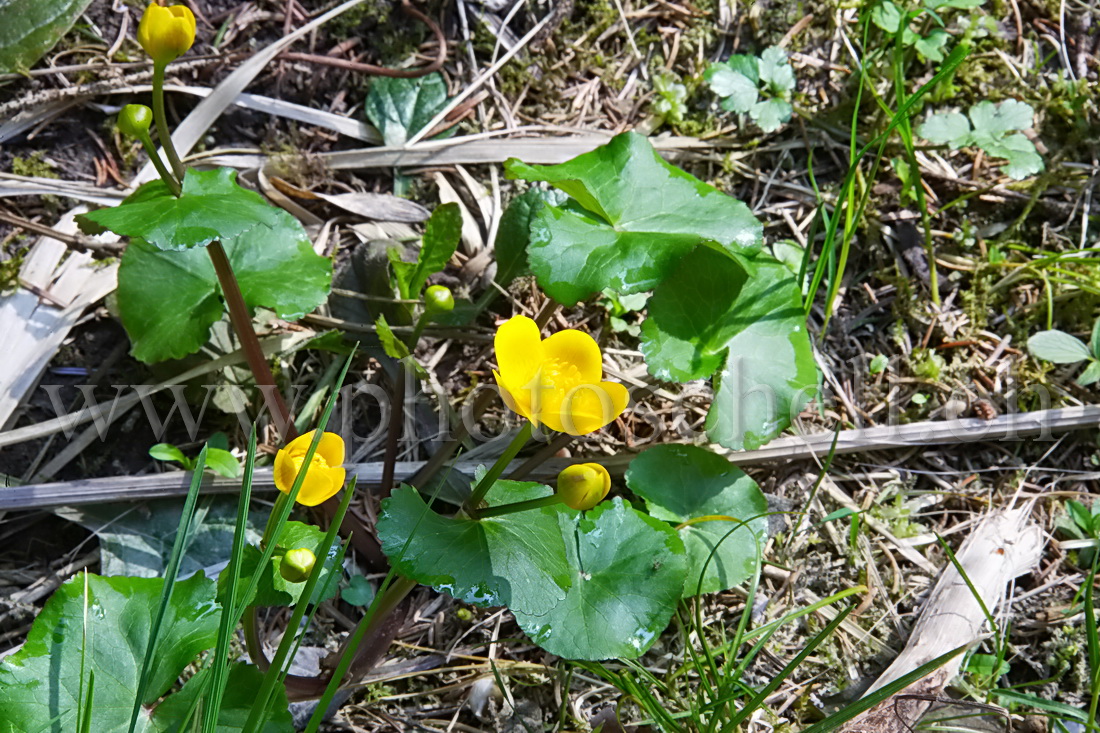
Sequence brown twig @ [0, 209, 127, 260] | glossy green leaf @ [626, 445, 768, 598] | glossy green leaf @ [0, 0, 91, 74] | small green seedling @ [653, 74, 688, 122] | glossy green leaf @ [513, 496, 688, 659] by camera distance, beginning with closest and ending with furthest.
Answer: glossy green leaf @ [513, 496, 688, 659] < glossy green leaf @ [626, 445, 768, 598] < brown twig @ [0, 209, 127, 260] < glossy green leaf @ [0, 0, 91, 74] < small green seedling @ [653, 74, 688, 122]

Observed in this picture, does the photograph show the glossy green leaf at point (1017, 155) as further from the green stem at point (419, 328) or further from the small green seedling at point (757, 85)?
the green stem at point (419, 328)

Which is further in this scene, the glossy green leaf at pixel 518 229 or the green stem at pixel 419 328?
the glossy green leaf at pixel 518 229

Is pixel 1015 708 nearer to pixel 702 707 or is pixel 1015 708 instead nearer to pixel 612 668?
pixel 702 707

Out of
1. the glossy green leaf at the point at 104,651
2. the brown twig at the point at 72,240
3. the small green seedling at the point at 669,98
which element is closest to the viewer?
the glossy green leaf at the point at 104,651

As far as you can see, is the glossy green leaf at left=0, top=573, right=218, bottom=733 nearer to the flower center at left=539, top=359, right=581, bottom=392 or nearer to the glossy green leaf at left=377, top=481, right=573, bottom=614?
the glossy green leaf at left=377, top=481, right=573, bottom=614

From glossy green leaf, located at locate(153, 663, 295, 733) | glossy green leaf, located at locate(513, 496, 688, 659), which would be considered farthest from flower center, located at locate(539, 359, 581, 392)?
glossy green leaf, located at locate(153, 663, 295, 733)

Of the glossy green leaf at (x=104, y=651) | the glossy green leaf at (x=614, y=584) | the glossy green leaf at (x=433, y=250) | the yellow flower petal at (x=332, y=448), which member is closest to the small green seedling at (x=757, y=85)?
the glossy green leaf at (x=433, y=250)

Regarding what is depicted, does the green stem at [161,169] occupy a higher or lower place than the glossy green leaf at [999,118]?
higher
